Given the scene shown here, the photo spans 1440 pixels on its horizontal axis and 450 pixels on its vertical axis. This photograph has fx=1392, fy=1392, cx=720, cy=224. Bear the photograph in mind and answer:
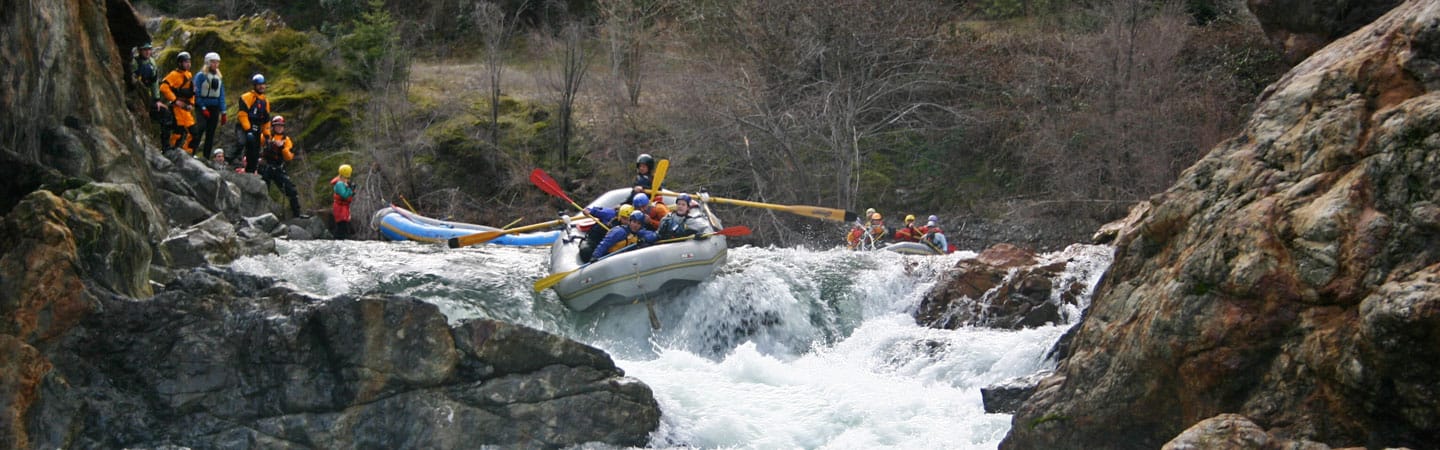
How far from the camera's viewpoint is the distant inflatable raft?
17938mm

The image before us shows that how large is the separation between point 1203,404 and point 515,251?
1114cm

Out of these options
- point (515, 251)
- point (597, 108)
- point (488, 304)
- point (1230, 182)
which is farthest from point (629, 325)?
point (597, 108)

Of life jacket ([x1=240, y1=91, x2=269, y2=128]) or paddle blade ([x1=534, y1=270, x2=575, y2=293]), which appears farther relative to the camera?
life jacket ([x1=240, y1=91, x2=269, y2=128])

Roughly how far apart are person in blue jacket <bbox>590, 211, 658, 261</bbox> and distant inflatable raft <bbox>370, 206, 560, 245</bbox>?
3724 millimetres

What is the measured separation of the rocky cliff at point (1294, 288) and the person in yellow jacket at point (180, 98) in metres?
11.4

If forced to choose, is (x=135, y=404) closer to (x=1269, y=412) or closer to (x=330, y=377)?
(x=330, y=377)

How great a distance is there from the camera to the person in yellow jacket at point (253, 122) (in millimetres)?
17344

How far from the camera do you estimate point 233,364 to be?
859cm

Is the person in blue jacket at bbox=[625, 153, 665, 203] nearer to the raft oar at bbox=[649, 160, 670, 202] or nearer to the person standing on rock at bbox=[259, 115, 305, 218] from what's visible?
the raft oar at bbox=[649, 160, 670, 202]

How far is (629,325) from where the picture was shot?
46.8 feet

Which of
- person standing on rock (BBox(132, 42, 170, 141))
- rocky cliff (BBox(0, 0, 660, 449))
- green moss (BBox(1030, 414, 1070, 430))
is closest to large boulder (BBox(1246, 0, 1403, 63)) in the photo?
green moss (BBox(1030, 414, 1070, 430))

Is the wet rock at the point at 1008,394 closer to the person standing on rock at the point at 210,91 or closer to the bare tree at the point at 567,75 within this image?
the person standing on rock at the point at 210,91

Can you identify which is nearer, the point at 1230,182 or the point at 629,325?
the point at 1230,182

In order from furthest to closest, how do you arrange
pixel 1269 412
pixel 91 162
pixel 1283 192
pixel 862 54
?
pixel 862 54 < pixel 91 162 < pixel 1283 192 < pixel 1269 412
